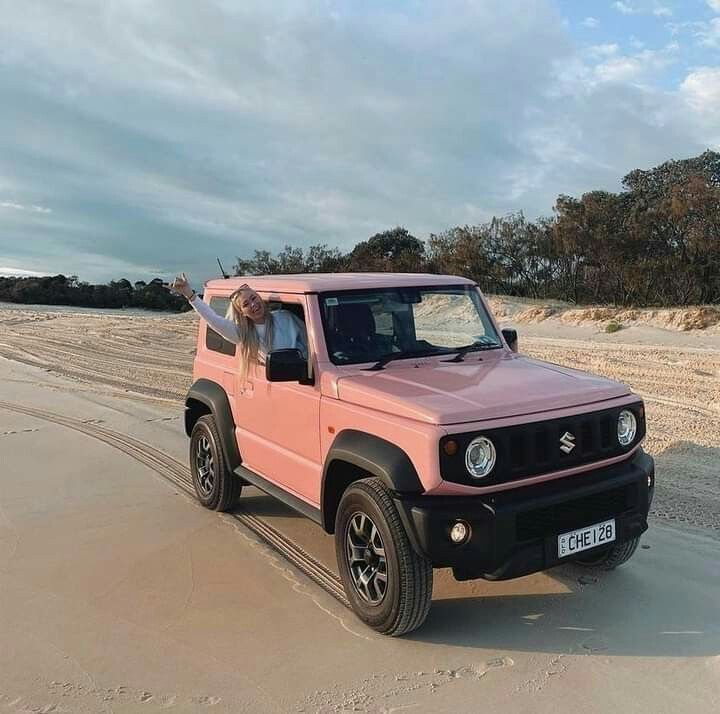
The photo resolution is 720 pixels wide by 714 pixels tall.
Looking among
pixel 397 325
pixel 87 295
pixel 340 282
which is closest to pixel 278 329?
pixel 340 282

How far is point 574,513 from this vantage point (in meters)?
3.63

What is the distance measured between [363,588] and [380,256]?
28676mm

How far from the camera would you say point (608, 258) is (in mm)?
21047

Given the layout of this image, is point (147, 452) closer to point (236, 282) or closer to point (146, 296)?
point (236, 282)

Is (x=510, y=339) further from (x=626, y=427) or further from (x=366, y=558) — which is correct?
(x=366, y=558)

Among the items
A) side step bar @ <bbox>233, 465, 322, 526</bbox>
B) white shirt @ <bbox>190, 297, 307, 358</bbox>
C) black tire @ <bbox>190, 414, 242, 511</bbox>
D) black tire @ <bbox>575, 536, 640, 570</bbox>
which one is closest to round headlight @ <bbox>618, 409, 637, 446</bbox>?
black tire @ <bbox>575, 536, 640, 570</bbox>

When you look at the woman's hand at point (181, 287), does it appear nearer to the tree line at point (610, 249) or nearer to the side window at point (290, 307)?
the side window at point (290, 307)

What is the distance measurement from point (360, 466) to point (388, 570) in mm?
554

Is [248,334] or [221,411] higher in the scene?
[248,334]

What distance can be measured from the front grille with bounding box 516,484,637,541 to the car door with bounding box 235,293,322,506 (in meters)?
1.34

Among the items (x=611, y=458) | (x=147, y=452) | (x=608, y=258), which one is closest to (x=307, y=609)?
(x=611, y=458)

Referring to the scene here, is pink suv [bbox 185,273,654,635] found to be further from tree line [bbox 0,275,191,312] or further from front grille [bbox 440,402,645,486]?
tree line [bbox 0,275,191,312]

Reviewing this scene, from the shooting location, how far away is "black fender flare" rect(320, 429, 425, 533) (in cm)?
342

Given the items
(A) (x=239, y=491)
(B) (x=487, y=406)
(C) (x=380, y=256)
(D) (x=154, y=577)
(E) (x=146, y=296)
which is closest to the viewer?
(B) (x=487, y=406)
